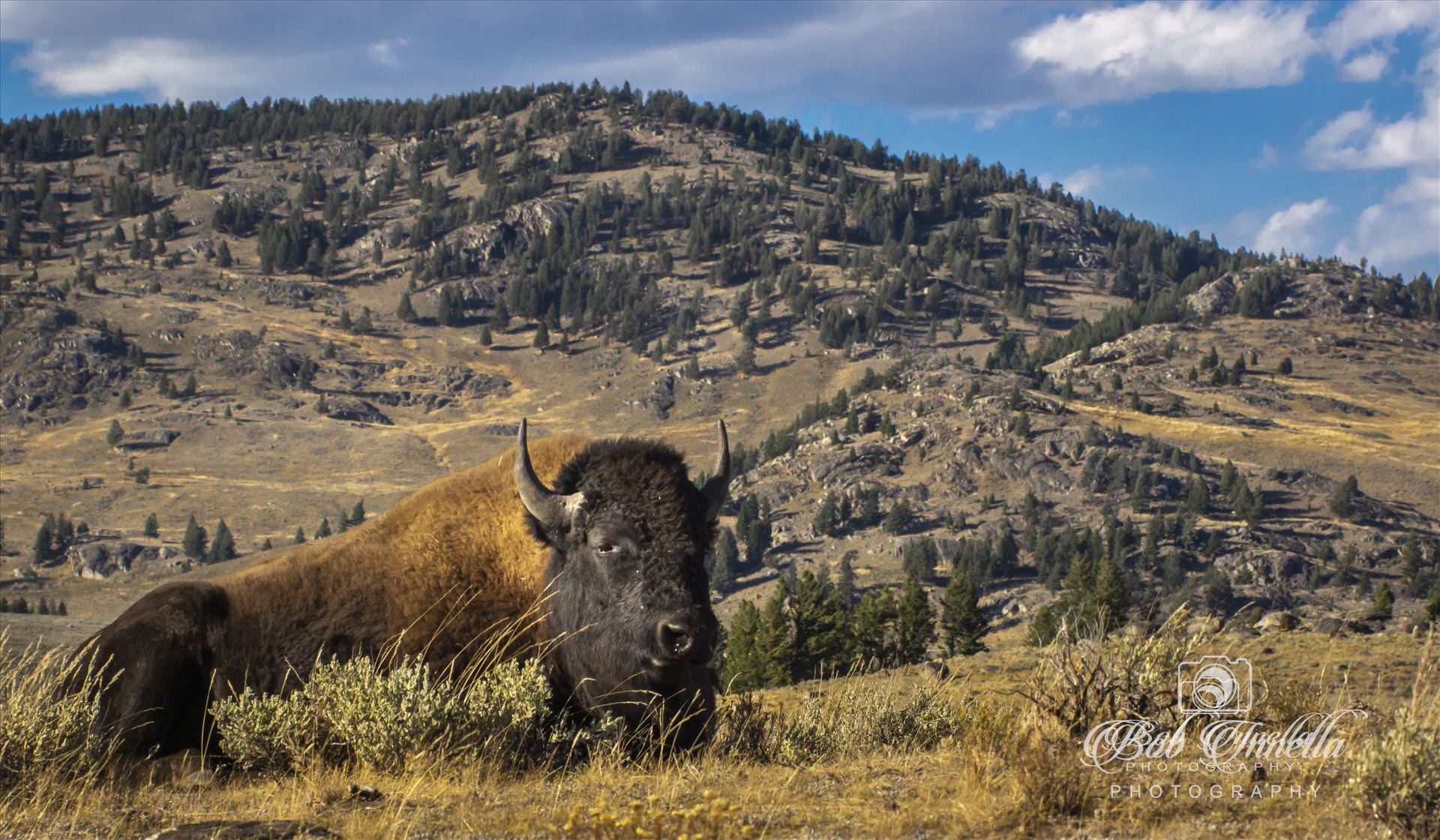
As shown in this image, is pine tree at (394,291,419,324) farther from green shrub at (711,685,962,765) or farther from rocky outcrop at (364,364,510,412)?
green shrub at (711,685,962,765)

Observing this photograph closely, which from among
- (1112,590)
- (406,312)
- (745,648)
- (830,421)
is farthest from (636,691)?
(406,312)

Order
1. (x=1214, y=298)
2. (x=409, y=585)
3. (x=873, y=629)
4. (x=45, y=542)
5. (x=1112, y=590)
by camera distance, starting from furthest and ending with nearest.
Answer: (x=1214, y=298)
(x=45, y=542)
(x=1112, y=590)
(x=873, y=629)
(x=409, y=585)

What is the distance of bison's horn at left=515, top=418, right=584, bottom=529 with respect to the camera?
8.68m

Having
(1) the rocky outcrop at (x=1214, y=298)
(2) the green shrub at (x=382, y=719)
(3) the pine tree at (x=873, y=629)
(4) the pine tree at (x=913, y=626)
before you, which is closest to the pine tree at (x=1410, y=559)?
(4) the pine tree at (x=913, y=626)

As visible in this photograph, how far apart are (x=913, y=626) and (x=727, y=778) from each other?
52.7 m

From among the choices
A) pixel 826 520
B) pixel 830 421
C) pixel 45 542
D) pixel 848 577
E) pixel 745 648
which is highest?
pixel 830 421

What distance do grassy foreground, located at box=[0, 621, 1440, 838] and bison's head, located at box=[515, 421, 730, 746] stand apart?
0.41 metres

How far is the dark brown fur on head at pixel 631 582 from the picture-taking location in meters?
8.00

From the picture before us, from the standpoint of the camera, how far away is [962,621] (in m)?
Result: 60.1

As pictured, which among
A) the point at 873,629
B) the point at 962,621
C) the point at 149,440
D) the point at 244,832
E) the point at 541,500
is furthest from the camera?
the point at 149,440

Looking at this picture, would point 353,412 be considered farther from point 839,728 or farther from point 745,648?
point 839,728

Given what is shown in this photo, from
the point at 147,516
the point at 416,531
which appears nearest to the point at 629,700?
the point at 416,531

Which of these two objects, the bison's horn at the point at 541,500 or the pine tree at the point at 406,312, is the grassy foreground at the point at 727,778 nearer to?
the bison's horn at the point at 541,500

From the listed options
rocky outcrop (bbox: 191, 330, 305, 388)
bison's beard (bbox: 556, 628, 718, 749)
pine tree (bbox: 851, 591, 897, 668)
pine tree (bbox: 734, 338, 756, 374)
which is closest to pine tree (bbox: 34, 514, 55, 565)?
rocky outcrop (bbox: 191, 330, 305, 388)
